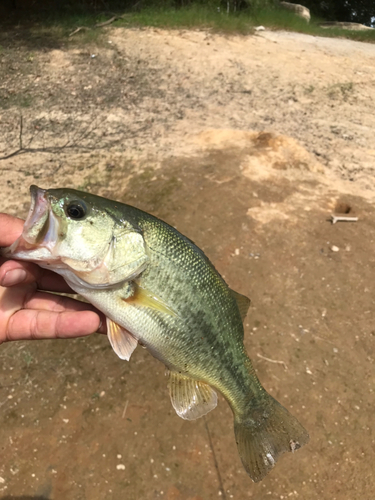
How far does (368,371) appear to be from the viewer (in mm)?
4082

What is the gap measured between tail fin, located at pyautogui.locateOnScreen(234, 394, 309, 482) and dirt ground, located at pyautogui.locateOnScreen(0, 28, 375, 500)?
Result: 1.24m

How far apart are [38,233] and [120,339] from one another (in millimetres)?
768

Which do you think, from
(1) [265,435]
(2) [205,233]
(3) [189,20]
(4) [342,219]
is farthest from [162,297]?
(3) [189,20]

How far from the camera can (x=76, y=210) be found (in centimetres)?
202

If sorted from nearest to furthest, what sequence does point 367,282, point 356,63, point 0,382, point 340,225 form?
point 0,382
point 367,282
point 340,225
point 356,63

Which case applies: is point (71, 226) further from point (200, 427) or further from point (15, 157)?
point (15, 157)

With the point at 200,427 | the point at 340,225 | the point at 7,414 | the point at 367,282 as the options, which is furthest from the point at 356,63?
the point at 7,414

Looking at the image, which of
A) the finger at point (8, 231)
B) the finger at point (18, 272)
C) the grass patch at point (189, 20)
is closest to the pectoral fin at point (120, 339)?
the finger at point (18, 272)

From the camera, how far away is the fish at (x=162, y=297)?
1.99 m

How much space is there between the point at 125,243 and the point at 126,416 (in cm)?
232

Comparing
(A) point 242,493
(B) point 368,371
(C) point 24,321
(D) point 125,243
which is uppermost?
(D) point 125,243

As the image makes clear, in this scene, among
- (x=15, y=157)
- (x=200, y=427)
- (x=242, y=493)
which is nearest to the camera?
(x=242, y=493)

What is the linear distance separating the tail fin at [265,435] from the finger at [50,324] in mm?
1131

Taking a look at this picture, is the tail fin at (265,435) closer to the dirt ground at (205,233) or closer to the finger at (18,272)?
the dirt ground at (205,233)
